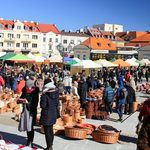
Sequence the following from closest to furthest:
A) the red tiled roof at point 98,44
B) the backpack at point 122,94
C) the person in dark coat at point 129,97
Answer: the backpack at point 122,94 → the person in dark coat at point 129,97 → the red tiled roof at point 98,44

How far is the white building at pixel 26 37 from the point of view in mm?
75312

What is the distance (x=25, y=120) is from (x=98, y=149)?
1979 mm

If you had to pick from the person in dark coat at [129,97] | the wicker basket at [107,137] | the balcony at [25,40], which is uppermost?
the balcony at [25,40]

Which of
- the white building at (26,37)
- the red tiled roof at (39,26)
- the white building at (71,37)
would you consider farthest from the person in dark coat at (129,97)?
the white building at (71,37)

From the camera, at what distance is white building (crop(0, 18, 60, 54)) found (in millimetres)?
75312

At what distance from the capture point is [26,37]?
77.2 meters

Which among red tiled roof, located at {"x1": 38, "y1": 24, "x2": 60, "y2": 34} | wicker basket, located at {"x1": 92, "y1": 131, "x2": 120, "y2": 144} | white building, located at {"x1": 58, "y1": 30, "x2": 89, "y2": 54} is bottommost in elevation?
wicker basket, located at {"x1": 92, "y1": 131, "x2": 120, "y2": 144}

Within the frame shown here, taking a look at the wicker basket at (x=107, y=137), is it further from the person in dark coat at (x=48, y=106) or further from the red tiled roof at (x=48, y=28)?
the red tiled roof at (x=48, y=28)

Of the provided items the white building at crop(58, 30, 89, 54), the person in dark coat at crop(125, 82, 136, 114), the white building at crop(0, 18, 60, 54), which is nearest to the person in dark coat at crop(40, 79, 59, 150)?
the person in dark coat at crop(125, 82, 136, 114)

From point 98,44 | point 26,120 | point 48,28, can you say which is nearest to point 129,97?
point 26,120

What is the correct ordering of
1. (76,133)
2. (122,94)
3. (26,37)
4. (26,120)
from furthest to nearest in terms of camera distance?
(26,37), (122,94), (76,133), (26,120)

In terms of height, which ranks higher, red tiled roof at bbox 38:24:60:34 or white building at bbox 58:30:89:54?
red tiled roof at bbox 38:24:60:34

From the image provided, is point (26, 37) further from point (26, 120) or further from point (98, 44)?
point (26, 120)

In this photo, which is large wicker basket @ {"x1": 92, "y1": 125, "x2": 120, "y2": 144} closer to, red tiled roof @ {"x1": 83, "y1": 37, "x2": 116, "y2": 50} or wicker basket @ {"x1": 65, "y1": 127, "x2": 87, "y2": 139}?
wicker basket @ {"x1": 65, "y1": 127, "x2": 87, "y2": 139}
